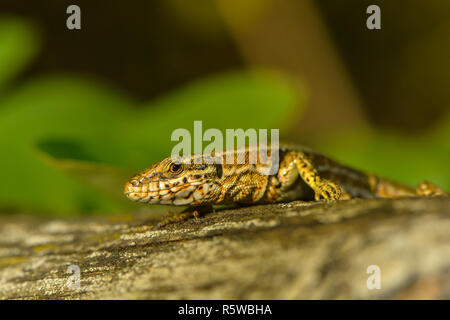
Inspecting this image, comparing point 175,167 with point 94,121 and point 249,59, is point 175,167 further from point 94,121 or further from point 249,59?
point 249,59

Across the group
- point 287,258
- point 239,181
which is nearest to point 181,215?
point 239,181

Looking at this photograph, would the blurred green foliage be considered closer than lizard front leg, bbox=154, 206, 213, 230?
No

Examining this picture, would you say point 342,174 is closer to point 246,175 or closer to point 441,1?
point 246,175

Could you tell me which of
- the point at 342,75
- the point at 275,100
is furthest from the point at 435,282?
the point at 342,75

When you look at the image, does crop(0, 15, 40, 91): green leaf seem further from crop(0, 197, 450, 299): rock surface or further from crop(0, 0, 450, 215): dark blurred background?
crop(0, 197, 450, 299): rock surface

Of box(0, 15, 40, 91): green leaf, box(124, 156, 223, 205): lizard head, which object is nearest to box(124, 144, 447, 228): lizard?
box(124, 156, 223, 205): lizard head

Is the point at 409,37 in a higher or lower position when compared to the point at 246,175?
higher

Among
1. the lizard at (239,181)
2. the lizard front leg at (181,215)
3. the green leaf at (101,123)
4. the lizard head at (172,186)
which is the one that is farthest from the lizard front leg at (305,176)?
the green leaf at (101,123)

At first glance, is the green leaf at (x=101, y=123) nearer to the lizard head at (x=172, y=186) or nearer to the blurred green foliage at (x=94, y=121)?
the blurred green foliage at (x=94, y=121)
